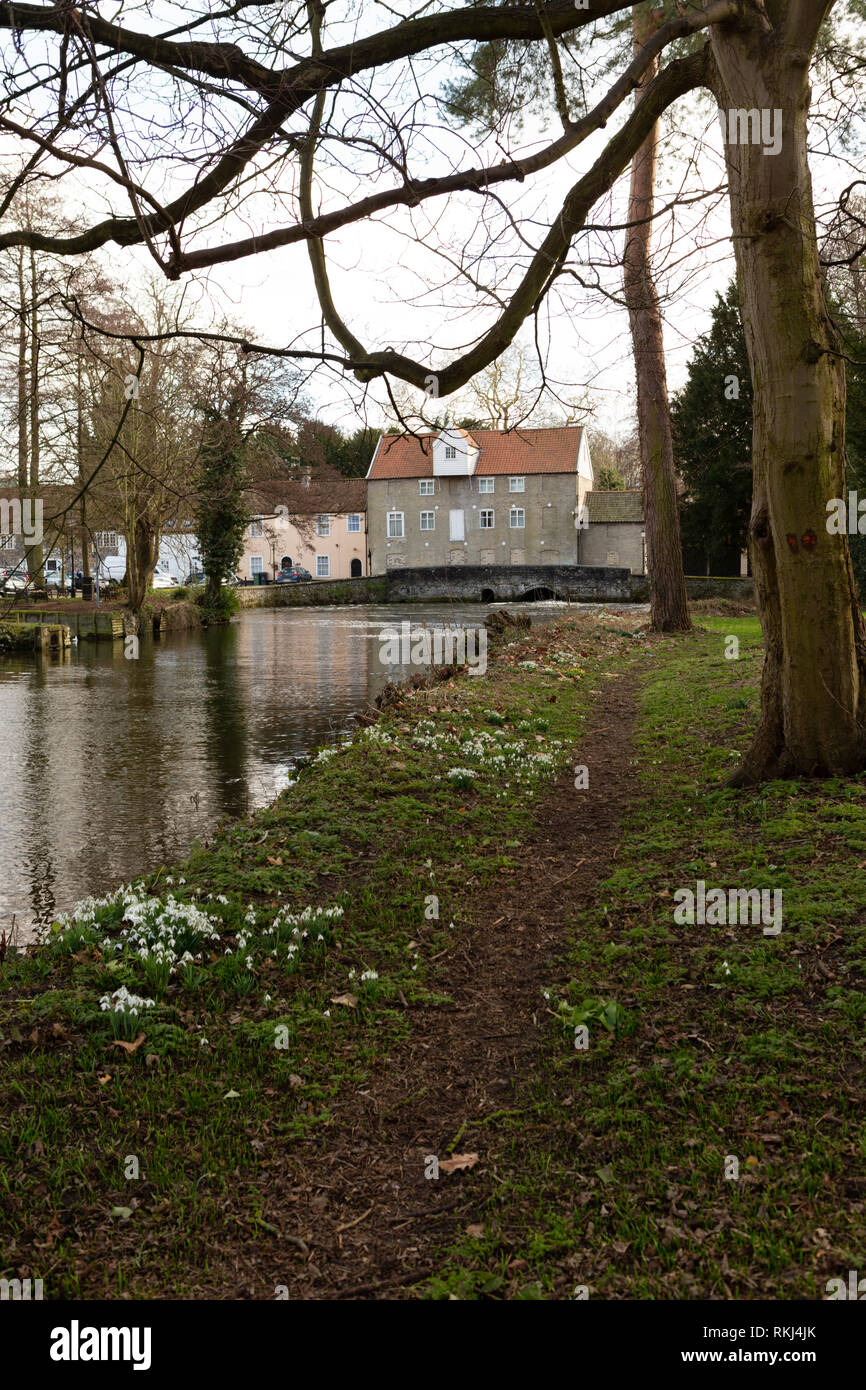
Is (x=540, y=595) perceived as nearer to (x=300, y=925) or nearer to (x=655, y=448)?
(x=655, y=448)

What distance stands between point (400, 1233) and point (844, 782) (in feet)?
16.4

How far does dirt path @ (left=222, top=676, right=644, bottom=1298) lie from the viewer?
329cm

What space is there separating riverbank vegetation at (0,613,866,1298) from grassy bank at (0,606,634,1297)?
2 cm

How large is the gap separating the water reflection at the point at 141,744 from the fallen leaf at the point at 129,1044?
12.2ft

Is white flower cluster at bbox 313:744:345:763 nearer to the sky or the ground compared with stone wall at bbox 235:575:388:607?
nearer to the ground

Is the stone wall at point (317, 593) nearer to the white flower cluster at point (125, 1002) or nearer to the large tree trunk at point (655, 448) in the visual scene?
the large tree trunk at point (655, 448)

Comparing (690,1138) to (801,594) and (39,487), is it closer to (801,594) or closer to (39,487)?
(801,594)

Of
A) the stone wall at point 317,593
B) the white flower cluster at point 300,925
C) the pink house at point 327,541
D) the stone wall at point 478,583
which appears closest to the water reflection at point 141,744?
the white flower cluster at point 300,925

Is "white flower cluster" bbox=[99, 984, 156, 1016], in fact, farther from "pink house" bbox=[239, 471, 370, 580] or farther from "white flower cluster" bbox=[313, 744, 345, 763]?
"pink house" bbox=[239, 471, 370, 580]

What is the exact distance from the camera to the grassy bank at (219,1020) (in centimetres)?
349

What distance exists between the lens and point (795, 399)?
6980 mm

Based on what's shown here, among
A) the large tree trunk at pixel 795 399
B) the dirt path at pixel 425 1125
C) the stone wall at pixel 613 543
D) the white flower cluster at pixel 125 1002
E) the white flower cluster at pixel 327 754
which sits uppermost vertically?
the stone wall at pixel 613 543

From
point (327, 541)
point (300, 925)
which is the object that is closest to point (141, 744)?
point (300, 925)

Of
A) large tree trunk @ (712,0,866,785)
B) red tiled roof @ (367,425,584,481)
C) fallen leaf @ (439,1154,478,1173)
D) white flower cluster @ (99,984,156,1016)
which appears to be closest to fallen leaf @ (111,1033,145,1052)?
white flower cluster @ (99,984,156,1016)
